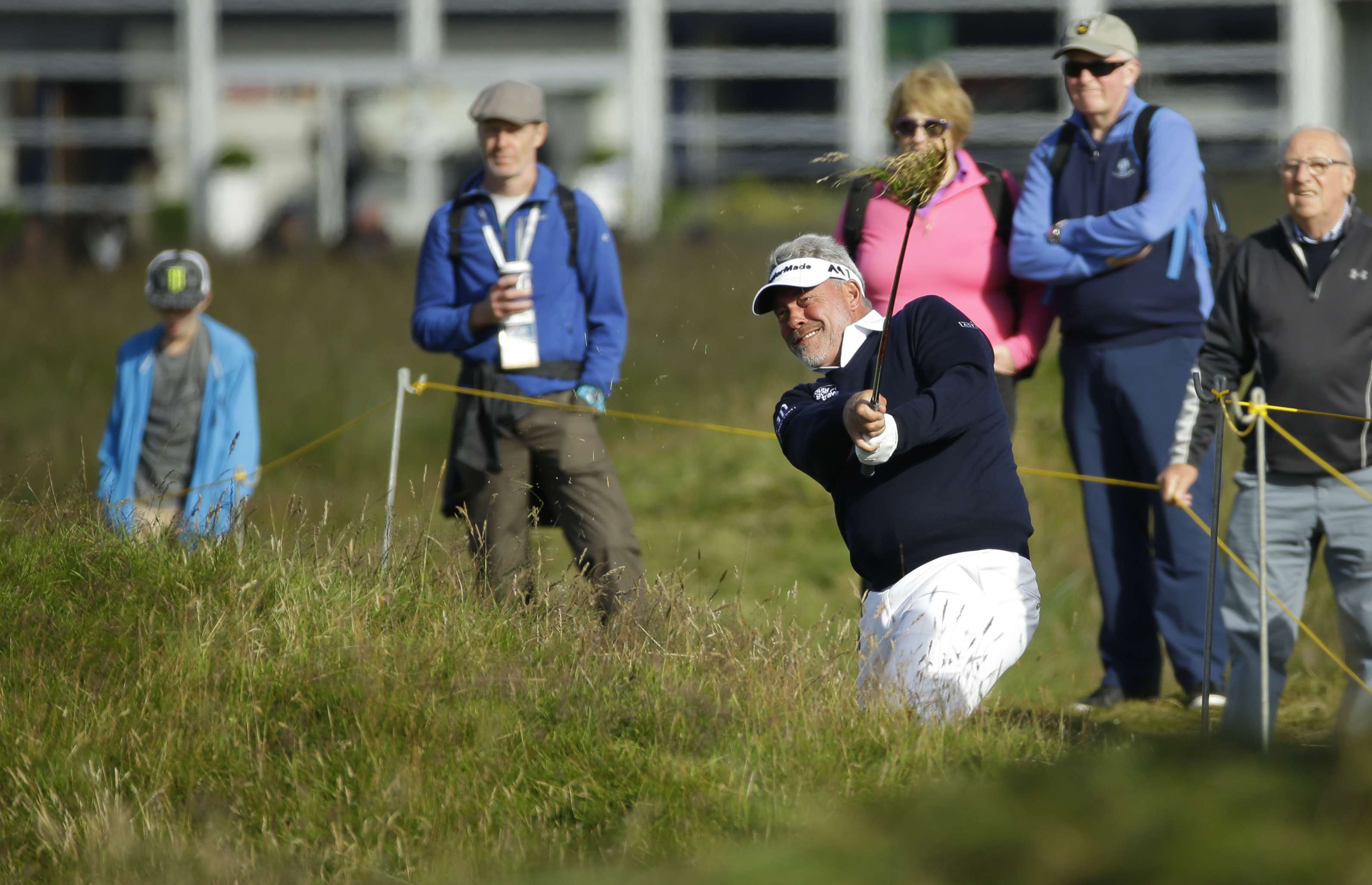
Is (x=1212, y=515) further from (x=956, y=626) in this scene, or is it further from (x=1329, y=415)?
(x=956, y=626)

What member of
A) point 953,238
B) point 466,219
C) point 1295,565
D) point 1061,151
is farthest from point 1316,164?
point 466,219

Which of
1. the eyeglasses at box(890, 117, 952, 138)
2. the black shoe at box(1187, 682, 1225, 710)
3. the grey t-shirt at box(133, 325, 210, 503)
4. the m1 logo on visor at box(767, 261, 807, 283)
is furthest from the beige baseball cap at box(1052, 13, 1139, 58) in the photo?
the grey t-shirt at box(133, 325, 210, 503)

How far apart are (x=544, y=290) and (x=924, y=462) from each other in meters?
2.28

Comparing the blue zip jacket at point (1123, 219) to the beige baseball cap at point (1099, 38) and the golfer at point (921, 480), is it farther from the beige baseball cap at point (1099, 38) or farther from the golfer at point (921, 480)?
the golfer at point (921, 480)

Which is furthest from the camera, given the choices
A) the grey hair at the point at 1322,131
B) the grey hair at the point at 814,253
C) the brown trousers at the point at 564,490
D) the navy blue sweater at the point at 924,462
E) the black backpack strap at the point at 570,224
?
the black backpack strap at the point at 570,224

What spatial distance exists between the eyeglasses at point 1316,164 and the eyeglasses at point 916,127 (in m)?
1.18

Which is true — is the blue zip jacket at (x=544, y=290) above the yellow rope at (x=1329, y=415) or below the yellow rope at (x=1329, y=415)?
above

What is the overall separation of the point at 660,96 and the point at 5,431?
15.3 meters

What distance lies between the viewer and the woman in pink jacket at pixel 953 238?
6.05 meters

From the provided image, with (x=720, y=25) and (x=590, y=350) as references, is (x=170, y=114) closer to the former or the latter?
(x=720, y=25)

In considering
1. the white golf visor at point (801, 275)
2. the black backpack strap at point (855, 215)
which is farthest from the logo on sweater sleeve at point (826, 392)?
the black backpack strap at point (855, 215)

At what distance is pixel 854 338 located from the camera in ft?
16.0

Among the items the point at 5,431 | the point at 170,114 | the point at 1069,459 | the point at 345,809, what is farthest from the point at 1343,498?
the point at 170,114

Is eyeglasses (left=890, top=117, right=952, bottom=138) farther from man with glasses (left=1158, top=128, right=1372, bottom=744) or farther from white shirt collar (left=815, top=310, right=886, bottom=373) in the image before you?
white shirt collar (left=815, top=310, right=886, bottom=373)
